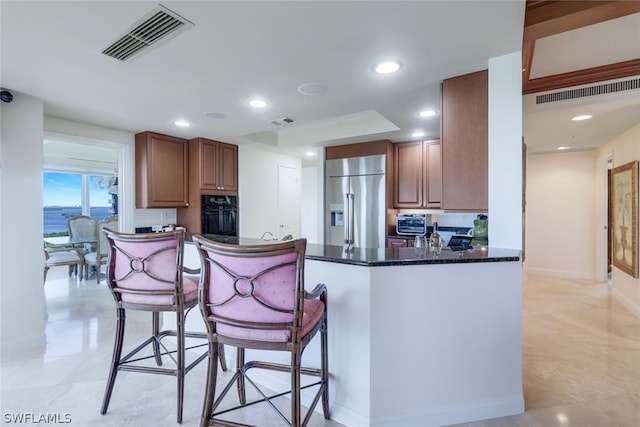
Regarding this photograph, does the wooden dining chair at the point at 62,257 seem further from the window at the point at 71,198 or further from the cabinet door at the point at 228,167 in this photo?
the cabinet door at the point at 228,167

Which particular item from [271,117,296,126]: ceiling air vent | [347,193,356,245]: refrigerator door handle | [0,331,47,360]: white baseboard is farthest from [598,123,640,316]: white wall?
[0,331,47,360]: white baseboard

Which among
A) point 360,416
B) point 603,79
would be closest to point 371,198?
point 603,79

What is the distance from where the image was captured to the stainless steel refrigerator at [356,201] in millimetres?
4355

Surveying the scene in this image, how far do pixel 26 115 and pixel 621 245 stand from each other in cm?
707

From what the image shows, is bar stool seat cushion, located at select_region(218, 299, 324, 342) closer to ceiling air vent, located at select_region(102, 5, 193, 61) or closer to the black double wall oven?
ceiling air vent, located at select_region(102, 5, 193, 61)

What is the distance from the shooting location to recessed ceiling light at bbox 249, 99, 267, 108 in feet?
9.26

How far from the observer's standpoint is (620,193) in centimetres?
425

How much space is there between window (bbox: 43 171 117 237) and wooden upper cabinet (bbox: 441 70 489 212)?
6.82m

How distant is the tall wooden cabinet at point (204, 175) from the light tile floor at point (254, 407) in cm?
142

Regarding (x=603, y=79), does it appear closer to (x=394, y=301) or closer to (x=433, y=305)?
(x=433, y=305)

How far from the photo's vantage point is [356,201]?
4523mm

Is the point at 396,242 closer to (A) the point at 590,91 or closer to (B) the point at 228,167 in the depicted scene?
(A) the point at 590,91

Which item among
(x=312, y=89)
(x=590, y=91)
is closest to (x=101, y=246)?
(x=312, y=89)

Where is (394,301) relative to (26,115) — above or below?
below
